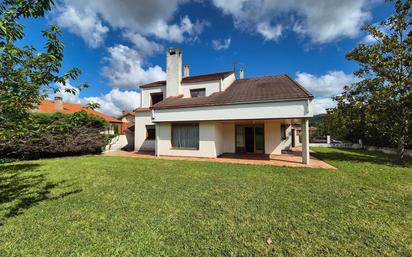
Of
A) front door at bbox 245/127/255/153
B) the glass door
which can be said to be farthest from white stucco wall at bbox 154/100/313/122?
the glass door

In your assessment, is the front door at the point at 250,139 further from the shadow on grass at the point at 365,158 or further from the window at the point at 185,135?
the shadow on grass at the point at 365,158

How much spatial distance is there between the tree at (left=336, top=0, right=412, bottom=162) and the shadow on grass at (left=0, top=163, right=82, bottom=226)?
685 inches

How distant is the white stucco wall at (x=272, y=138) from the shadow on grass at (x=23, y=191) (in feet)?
44.2

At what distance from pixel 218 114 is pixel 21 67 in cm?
1024

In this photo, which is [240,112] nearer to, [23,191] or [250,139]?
[250,139]

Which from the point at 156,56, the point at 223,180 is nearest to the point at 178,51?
the point at 156,56

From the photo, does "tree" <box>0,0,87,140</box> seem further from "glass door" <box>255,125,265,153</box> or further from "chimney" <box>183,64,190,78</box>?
"chimney" <box>183,64,190,78</box>

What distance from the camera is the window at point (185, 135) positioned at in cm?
1412

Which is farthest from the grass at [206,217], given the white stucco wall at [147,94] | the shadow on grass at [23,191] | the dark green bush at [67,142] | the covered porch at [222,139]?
the white stucco wall at [147,94]

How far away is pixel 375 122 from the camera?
12.4 meters

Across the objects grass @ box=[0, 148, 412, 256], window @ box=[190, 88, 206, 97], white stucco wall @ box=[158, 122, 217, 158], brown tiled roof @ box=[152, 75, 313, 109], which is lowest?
grass @ box=[0, 148, 412, 256]

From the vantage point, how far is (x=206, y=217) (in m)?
4.11

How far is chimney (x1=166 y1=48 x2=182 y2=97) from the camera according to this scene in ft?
58.5

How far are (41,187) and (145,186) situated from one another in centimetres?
372
